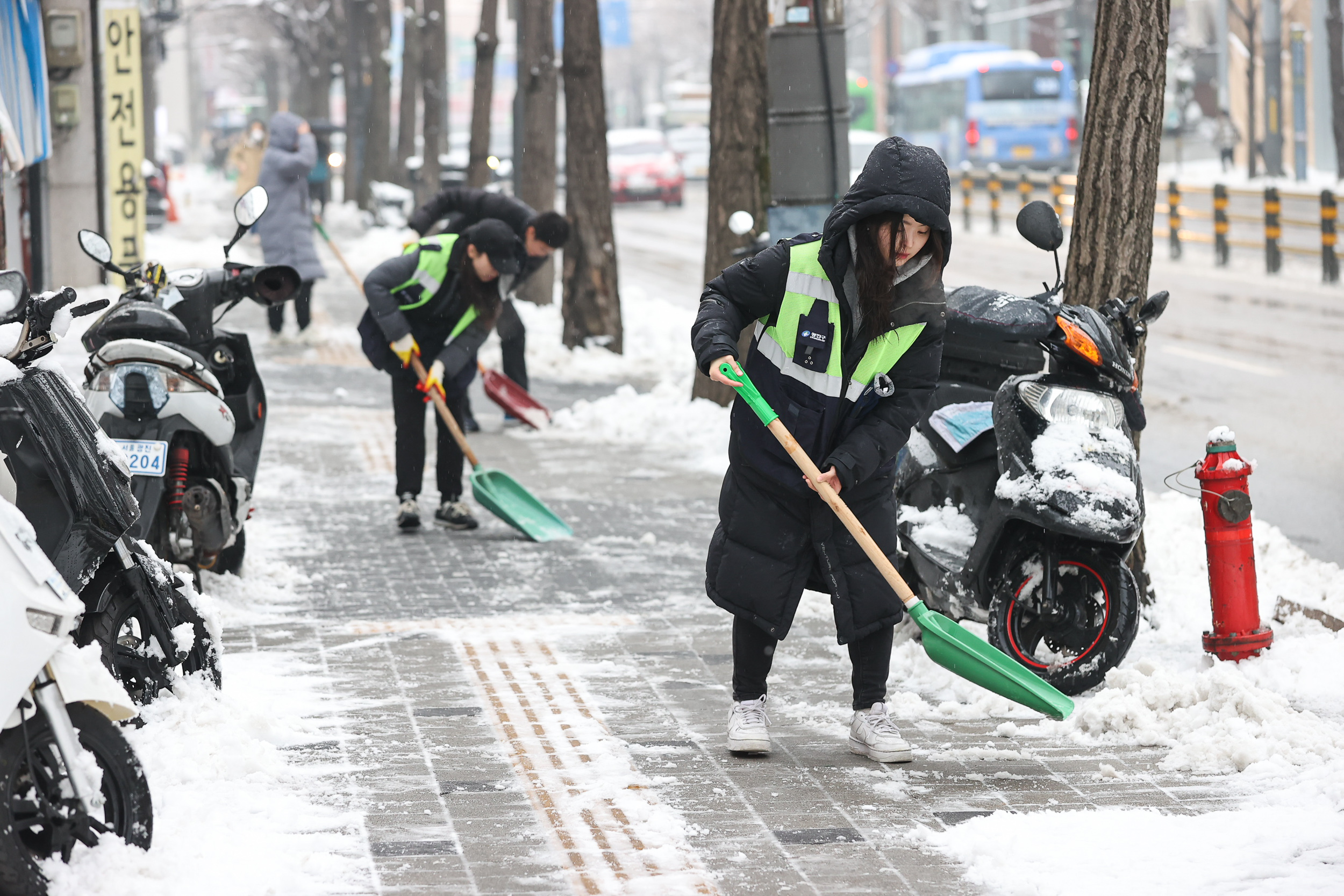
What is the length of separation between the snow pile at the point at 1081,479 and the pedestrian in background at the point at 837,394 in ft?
1.97

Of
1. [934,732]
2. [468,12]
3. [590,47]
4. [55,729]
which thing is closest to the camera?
[55,729]

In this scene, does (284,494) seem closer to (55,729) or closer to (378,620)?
(378,620)

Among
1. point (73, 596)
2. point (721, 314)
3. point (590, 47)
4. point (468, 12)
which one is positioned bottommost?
point (73, 596)

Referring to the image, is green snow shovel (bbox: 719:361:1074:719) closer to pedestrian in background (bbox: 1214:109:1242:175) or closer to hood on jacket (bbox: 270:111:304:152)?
hood on jacket (bbox: 270:111:304:152)

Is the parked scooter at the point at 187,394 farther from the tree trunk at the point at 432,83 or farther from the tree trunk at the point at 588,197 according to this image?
the tree trunk at the point at 432,83

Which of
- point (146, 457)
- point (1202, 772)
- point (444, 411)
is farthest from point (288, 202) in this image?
point (1202, 772)

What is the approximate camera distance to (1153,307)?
18.7 ft

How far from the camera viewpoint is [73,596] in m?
3.50

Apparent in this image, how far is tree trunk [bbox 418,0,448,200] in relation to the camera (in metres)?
26.7

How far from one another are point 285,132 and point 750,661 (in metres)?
10.7

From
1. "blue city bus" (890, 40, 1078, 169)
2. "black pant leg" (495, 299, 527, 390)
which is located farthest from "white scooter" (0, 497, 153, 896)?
"blue city bus" (890, 40, 1078, 169)

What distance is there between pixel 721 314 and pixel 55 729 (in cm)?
211

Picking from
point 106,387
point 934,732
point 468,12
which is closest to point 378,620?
point 106,387

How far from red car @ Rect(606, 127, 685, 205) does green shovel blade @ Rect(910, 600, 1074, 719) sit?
34.4 meters
